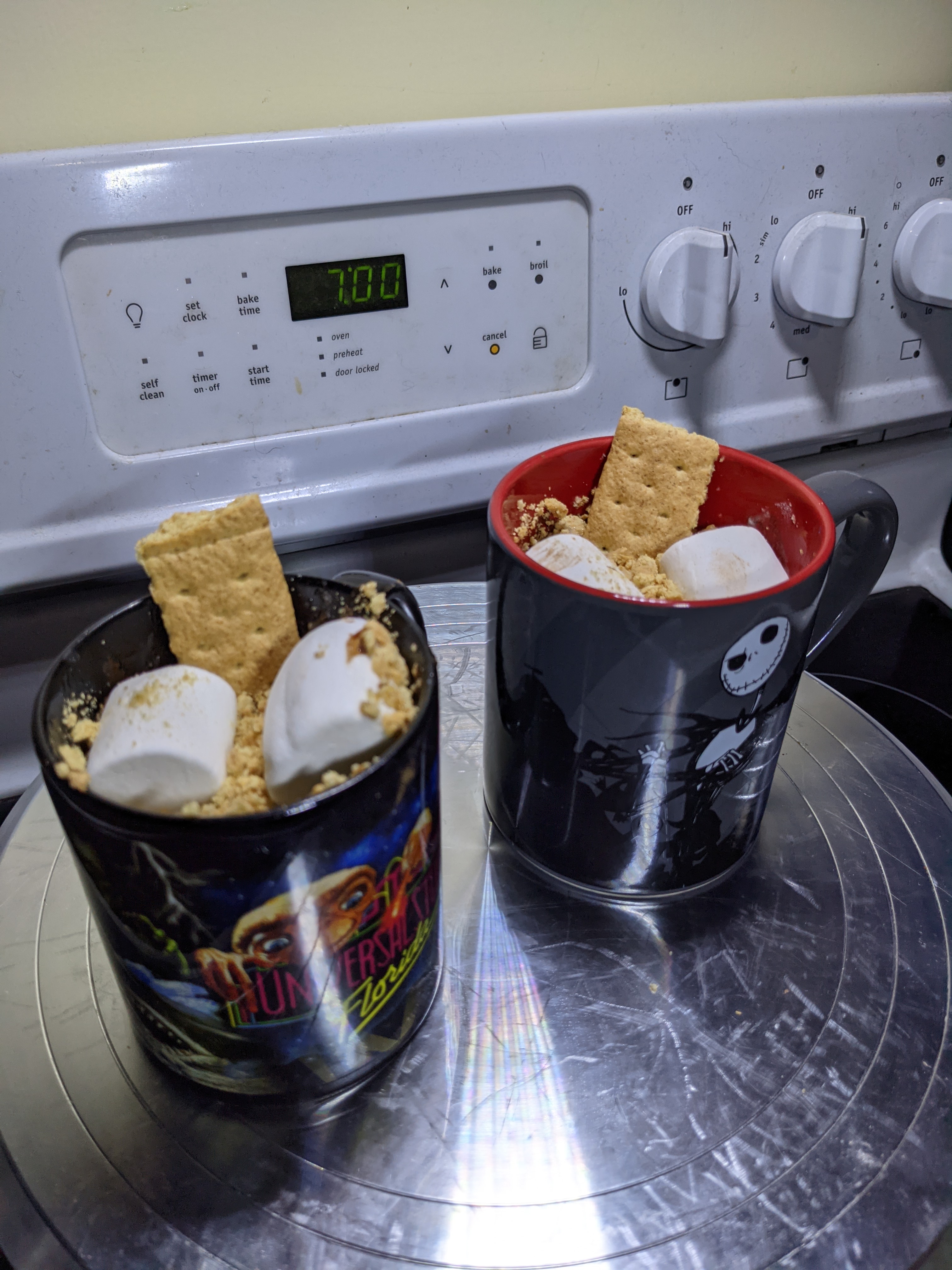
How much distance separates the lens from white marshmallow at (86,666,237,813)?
0.27 metres

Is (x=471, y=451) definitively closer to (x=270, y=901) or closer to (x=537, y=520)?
(x=537, y=520)

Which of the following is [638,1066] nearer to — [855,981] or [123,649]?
[855,981]

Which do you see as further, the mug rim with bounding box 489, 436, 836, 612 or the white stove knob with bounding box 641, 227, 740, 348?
the white stove knob with bounding box 641, 227, 740, 348

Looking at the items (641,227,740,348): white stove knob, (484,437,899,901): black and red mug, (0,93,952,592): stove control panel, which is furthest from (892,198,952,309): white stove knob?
(484,437,899,901): black and red mug

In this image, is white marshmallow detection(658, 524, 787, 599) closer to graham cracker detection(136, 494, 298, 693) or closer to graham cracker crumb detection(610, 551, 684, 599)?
graham cracker crumb detection(610, 551, 684, 599)

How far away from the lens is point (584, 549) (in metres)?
0.35

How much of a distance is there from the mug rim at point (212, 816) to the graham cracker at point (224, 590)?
6cm

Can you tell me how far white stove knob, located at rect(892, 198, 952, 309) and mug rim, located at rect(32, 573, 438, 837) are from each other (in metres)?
0.45

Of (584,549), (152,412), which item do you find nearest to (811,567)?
(584,549)

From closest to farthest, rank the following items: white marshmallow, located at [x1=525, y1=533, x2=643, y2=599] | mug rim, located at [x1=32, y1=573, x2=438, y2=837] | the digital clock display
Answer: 1. mug rim, located at [x1=32, y1=573, x2=438, y2=837]
2. white marshmallow, located at [x1=525, y1=533, x2=643, y2=599]
3. the digital clock display

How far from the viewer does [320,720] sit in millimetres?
260

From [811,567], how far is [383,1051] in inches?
8.9

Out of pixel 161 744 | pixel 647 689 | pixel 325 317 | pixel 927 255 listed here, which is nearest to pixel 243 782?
pixel 161 744

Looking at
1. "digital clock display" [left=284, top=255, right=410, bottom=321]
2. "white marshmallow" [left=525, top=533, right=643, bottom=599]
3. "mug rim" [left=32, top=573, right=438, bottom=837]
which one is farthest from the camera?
"digital clock display" [left=284, top=255, right=410, bottom=321]
